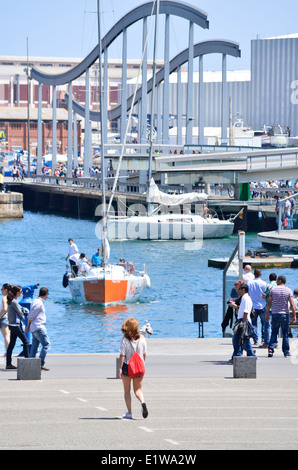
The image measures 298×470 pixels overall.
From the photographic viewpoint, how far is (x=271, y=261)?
43.5 metres

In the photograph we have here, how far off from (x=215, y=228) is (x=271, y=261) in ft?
56.1

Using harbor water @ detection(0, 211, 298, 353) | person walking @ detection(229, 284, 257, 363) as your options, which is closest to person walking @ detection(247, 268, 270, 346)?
person walking @ detection(229, 284, 257, 363)

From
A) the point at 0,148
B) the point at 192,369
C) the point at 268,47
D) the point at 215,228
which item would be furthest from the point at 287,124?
the point at 192,369

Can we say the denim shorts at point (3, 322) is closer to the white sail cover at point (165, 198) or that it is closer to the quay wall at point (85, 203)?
the quay wall at point (85, 203)

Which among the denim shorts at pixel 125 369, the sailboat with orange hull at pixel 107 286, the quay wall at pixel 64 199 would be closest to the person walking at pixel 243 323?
the denim shorts at pixel 125 369

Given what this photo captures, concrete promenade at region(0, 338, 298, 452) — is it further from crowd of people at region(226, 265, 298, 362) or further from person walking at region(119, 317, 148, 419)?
crowd of people at region(226, 265, 298, 362)

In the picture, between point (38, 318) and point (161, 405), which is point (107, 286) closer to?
point (38, 318)

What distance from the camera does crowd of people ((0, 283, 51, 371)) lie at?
1773cm

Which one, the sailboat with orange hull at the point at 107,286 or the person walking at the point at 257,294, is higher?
the person walking at the point at 257,294

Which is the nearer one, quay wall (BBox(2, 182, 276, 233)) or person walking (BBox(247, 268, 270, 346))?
person walking (BBox(247, 268, 270, 346))

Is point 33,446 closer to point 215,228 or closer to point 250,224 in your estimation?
point 215,228

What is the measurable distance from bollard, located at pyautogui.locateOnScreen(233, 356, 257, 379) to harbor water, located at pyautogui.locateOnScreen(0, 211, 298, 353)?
9.70m

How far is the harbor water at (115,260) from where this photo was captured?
3022 cm

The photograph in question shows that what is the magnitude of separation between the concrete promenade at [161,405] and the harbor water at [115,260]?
8.08m
